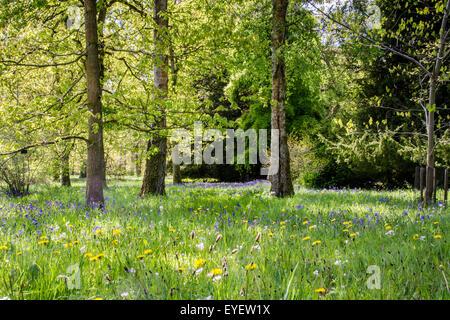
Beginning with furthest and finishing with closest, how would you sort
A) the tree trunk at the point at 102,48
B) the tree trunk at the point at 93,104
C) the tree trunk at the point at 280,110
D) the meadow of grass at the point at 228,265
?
the tree trunk at the point at 280,110 < the tree trunk at the point at 102,48 < the tree trunk at the point at 93,104 < the meadow of grass at the point at 228,265

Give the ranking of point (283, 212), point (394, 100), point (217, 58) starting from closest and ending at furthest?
point (283, 212) < point (217, 58) < point (394, 100)

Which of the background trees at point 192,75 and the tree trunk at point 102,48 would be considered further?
the tree trunk at point 102,48

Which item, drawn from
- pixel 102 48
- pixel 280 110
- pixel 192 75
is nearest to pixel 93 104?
pixel 102 48

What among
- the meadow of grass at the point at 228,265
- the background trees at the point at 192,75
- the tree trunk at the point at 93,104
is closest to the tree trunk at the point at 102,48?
the background trees at the point at 192,75

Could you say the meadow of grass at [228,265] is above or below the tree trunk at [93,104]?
below

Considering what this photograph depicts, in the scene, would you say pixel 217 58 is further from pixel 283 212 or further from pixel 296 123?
pixel 296 123

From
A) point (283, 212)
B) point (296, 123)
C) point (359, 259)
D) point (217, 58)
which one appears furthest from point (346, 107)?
point (359, 259)

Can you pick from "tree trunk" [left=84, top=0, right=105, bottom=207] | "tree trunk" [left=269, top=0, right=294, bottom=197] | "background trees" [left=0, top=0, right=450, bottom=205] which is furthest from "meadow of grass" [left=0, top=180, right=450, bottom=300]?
"tree trunk" [left=269, top=0, right=294, bottom=197]

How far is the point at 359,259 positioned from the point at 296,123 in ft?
61.0

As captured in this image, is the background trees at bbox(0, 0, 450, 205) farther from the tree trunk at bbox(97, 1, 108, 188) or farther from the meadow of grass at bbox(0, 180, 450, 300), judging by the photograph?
the meadow of grass at bbox(0, 180, 450, 300)

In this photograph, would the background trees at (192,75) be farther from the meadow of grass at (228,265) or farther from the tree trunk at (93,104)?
the meadow of grass at (228,265)

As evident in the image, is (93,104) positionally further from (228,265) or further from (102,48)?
(228,265)

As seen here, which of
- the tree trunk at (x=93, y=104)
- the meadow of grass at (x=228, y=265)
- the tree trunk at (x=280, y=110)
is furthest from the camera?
the tree trunk at (x=280, y=110)
